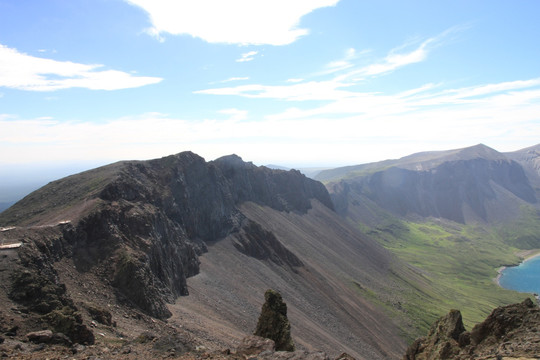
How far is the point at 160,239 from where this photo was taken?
75.6m

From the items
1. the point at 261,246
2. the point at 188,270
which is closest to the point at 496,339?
the point at 188,270

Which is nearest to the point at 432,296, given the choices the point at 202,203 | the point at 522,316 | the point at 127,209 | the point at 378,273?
the point at 378,273

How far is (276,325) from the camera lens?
3553 cm

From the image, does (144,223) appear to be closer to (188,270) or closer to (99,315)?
(188,270)

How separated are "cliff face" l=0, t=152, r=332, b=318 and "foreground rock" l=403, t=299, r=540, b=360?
1541 inches

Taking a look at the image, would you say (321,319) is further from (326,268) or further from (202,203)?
(202,203)

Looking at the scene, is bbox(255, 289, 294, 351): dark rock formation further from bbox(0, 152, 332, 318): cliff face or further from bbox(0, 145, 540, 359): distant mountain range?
bbox(0, 152, 332, 318): cliff face

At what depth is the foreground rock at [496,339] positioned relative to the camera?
19438 millimetres

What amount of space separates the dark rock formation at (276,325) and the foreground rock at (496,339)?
11.1 metres

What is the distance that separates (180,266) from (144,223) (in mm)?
15558

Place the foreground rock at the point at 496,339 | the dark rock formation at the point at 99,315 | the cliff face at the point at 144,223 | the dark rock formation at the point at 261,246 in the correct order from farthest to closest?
the dark rock formation at the point at 261,246 → the cliff face at the point at 144,223 → the dark rock formation at the point at 99,315 → the foreground rock at the point at 496,339

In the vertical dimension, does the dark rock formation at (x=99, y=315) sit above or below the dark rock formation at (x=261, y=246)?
above

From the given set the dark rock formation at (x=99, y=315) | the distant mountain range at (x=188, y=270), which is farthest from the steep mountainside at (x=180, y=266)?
the distant mountain range at (x=188, y=270)

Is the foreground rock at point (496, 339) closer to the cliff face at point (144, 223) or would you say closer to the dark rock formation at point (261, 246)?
the cliff face at point (144, 223)
